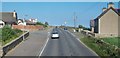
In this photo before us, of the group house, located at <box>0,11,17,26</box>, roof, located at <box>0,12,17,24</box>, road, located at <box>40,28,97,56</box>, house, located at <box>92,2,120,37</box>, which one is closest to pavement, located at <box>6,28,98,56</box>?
road, located at <box>40,28,97,56</box>

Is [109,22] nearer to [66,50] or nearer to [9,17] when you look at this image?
[9,17]

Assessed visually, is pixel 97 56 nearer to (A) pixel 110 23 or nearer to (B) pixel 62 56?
(B) pixel 62 56

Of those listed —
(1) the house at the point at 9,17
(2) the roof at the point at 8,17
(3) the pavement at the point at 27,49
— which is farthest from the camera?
(2) the roof at the point at 8,17

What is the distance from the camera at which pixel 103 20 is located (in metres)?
89.4

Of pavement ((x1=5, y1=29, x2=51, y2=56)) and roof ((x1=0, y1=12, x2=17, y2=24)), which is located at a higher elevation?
roof ((x1=0, y1=12, x2=17, y2=24))

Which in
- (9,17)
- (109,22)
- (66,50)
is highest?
(9,17)

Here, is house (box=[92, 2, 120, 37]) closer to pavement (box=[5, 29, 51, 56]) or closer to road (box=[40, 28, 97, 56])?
pavement (box=[5, 29, 51, 56])

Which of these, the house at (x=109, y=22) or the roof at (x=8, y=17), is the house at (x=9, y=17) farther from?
the house at (x=109, y=22)

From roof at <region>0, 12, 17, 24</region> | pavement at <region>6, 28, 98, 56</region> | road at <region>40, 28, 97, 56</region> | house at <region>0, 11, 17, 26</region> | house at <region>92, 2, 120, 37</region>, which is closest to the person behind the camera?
road at <region>40, 28, 97, 56</region>

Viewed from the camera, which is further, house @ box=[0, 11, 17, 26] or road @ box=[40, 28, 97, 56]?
house @ box=[0, 11, 17, 26]

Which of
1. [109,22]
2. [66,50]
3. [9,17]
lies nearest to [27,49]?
[66,50]

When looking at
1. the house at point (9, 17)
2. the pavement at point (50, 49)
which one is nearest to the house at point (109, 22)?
the house at point (9, 17)

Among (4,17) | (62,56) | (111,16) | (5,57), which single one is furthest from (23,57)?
(4,17)

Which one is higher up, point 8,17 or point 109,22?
point 8,17
